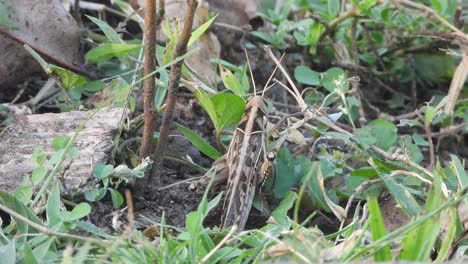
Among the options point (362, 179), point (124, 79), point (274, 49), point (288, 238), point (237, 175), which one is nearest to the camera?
point (288, 238)

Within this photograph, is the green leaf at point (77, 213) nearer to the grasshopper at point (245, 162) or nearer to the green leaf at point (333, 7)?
the grasshopper at point (245, 162)

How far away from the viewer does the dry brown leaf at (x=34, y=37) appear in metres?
2.66

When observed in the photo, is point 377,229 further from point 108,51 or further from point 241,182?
point 108,51

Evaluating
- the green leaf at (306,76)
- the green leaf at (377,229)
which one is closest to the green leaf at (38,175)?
the green leaf at (377,229)

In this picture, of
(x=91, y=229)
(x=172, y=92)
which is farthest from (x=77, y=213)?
(x=172, y=92)

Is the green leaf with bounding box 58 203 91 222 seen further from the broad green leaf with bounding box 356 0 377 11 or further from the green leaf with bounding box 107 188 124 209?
the broad green leaf with bounding box 356 0 377 11

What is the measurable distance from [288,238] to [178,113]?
1050mm

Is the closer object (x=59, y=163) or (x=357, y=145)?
(x=59, y=163)

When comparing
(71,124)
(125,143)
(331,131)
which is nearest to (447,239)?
(331,131)

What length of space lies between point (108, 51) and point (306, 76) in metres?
0.75

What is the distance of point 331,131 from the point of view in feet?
8.11

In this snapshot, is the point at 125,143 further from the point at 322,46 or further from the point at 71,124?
the point at 322,46

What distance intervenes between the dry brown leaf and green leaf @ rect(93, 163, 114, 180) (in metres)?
0.80

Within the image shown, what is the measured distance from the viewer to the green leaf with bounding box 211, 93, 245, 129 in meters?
2.20
